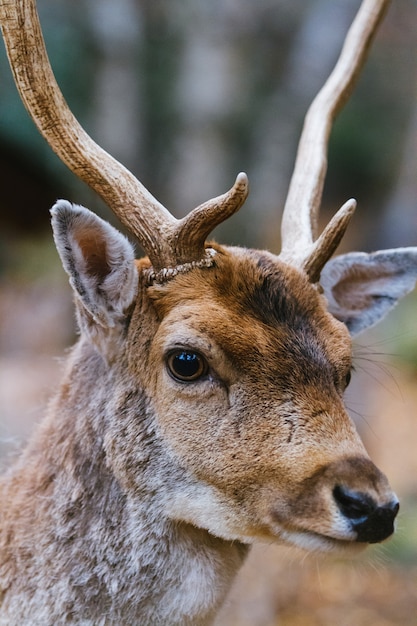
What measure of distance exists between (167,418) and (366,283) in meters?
1.63

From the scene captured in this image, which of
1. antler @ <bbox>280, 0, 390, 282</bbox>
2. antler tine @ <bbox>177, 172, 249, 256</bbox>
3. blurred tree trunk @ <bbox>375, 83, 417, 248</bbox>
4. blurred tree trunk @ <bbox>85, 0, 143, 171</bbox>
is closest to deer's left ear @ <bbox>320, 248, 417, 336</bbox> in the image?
antler @ <bbox>280, 0, 390, 282</bbox>

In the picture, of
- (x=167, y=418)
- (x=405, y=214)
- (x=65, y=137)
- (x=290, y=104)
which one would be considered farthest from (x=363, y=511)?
(x=290, y=104)

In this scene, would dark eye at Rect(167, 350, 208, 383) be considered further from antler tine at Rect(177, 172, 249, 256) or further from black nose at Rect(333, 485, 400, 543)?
black nose at Rect(333, 485, 400, 543)

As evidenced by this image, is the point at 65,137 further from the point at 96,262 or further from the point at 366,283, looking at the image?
the point at 366,283

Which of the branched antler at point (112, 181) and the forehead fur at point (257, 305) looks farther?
the branched antler at point (112, 181)

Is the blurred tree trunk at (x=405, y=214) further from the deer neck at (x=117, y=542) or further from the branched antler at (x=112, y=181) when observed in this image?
the deer neck at (x=117, y=542)

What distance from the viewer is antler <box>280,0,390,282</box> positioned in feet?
12.5

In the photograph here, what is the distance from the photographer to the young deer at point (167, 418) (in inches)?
129

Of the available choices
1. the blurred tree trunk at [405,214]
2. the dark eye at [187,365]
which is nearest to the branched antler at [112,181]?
the dark eye at [187,365]

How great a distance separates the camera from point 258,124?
15.8 metres

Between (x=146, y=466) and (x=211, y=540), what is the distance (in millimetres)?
473

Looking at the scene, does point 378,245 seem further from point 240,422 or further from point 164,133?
point 240,422

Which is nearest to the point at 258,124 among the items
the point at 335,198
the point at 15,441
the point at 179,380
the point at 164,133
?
the point at 164,133

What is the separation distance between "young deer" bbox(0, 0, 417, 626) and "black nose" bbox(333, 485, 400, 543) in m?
0.01
